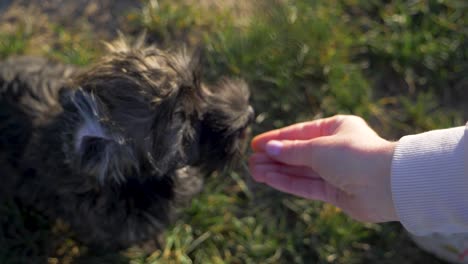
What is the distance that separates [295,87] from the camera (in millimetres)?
3723

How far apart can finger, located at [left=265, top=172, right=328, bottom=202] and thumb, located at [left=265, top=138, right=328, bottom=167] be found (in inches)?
4.0

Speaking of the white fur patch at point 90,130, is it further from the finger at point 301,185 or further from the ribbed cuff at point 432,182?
the ribbed cuff at point 432,182

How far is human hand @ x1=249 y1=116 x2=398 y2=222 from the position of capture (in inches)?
95.9

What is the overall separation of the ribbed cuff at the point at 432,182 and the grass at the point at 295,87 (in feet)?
3.24

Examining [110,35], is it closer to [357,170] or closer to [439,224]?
[357,170]

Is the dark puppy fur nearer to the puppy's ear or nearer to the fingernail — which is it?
the puppy's ear

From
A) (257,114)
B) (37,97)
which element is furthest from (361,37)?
(37,97)

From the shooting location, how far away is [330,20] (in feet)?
12.7

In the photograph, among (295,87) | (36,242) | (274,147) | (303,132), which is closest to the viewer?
(274,147)

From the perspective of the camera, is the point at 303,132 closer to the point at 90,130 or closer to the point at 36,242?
the point at 90,130

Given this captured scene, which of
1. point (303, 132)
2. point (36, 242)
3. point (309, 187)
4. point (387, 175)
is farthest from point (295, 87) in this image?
point (36, 242)

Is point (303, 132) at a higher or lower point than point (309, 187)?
higher

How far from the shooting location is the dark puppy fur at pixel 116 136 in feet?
7.72

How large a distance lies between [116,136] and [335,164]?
102 centimetres
